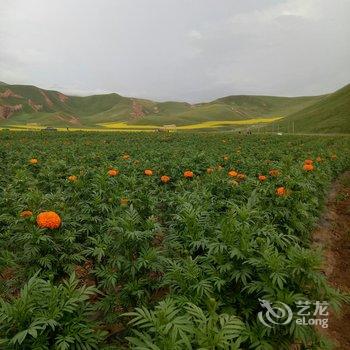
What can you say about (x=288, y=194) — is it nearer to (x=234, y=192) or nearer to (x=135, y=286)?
(x=234, y=192)

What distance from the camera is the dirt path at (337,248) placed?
5.32 m

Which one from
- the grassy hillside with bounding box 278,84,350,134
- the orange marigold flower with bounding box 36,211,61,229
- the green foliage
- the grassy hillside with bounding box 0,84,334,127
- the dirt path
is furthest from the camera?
the grassy hillside with bounding box 0,84,334,127

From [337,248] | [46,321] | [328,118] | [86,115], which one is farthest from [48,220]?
[86,115]

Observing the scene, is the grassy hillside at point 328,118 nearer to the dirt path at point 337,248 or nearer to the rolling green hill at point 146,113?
the rolling green hill at point 146,113

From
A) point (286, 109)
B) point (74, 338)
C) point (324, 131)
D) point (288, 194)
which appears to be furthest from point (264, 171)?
point (286, 109)

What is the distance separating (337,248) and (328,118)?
6622 cm

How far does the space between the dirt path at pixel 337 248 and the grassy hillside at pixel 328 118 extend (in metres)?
51.9

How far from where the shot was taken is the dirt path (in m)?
5.32

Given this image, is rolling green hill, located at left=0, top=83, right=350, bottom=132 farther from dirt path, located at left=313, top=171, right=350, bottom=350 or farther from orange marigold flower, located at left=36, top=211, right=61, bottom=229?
orange marigold flower, located at left=36, top=211, right=61, bottom=229

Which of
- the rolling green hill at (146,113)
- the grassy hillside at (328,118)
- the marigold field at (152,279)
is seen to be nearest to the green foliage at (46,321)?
the marigold field at (152,279)

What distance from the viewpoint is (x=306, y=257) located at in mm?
3664

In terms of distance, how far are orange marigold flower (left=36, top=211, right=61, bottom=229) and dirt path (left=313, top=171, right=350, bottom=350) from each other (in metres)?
3.80

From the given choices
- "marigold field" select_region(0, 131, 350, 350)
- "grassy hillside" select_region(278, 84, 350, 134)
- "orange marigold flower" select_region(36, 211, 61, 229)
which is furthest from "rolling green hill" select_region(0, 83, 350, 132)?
"orange marigold flower" select_region(36, 211, 61, 229)

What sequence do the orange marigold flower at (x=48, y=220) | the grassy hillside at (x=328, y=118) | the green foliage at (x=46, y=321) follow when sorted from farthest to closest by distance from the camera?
the grassy hillside at (x=328, y=118), the orange marigold flower at (x=48, y=220), the green foliage at (x=46, y=321)
